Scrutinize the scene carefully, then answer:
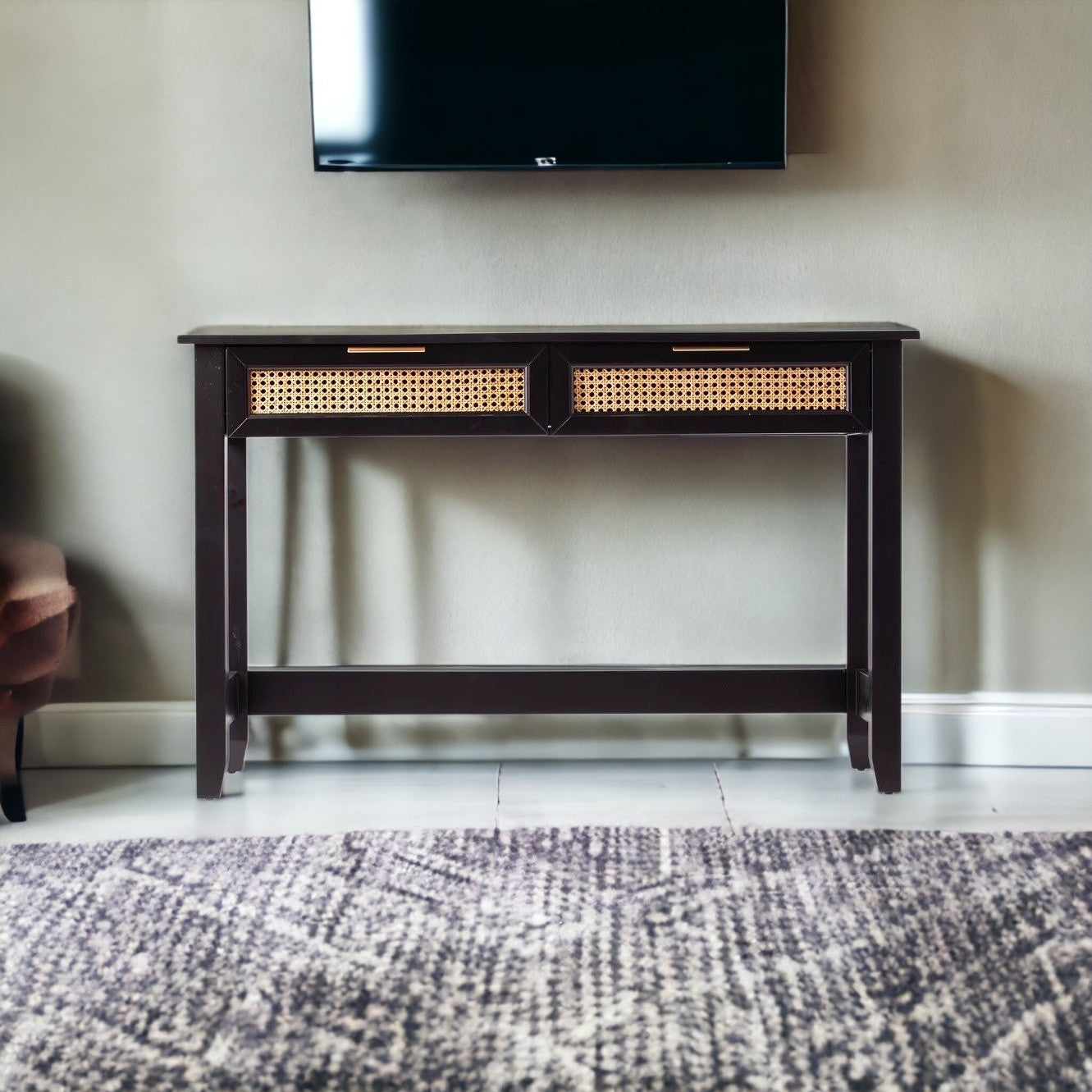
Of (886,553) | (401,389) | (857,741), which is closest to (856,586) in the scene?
(886,553)

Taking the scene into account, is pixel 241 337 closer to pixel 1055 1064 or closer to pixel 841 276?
pixel 841 276

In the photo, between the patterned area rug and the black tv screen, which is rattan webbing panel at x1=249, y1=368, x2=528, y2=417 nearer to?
the black tv screen

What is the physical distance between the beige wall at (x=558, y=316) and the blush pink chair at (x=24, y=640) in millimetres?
302

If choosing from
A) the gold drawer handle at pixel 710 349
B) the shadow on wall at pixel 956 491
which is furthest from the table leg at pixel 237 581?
the shadow on wall at pixel 956 491

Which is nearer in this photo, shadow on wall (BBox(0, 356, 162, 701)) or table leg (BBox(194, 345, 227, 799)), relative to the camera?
table leg (BBox(194, 345, 227, 799))

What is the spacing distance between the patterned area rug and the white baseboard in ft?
1.46

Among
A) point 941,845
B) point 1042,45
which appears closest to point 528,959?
point 941,845

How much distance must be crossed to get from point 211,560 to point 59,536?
0.51 metres

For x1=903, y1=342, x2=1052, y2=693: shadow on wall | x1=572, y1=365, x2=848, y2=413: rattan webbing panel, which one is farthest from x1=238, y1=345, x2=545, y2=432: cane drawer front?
x1=903, y1=342, x2=1052, y2=693: shadow on wall

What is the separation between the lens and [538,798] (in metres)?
2.11

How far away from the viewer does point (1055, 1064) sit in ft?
3.97

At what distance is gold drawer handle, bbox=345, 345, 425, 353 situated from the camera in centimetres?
198

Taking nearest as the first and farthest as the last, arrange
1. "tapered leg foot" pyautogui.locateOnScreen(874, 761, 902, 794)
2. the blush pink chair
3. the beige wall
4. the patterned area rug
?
the patterned area rug
the blush pink chair
"tapered leg foot" pyautogui.locateOnScreen(874, 761, 902, 794)
the beige wall

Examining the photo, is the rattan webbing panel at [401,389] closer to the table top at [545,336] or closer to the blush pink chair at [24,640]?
the table top at [545,336]
